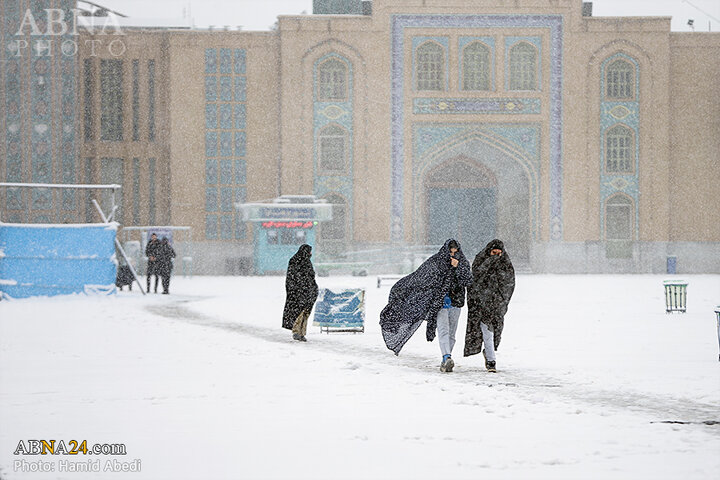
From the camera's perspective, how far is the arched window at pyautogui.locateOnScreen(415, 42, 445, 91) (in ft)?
106

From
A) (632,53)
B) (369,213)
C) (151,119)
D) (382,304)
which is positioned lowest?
(382,304)

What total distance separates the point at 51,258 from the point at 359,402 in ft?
44.3

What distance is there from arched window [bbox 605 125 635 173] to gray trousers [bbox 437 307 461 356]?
24.6 m

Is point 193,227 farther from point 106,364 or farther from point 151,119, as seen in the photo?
point 106,364

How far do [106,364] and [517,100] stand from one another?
25101mm

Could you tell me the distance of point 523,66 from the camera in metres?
32.5

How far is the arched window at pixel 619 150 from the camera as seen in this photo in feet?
106

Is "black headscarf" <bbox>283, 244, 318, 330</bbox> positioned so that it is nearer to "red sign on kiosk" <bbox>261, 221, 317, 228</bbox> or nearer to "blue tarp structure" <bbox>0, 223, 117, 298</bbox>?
"blue tarp structure" <bbox>0, 223, 117, 298</bbox>

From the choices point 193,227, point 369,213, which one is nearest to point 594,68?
point 369,213

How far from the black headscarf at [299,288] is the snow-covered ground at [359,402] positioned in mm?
474

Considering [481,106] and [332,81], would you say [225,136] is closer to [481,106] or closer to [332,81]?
[332,81]

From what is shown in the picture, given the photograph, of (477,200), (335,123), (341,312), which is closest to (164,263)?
(341,312)

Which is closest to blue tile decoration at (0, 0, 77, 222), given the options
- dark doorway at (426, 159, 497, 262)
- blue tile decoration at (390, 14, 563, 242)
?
blue tile decoration at (390, 14, 563, 242)

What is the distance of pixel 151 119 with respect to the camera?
108 feet
